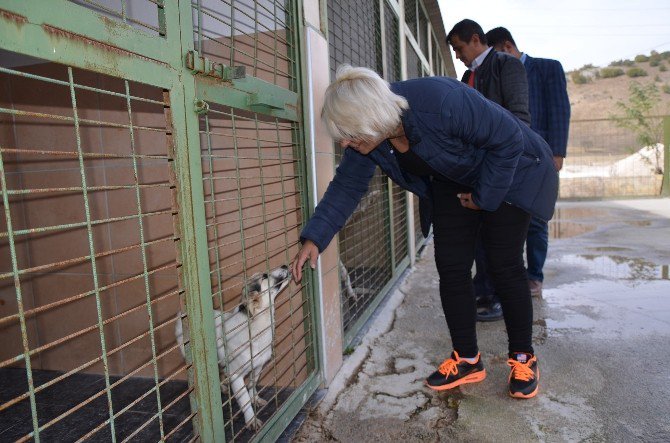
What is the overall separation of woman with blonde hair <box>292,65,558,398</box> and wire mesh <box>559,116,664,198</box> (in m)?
10.0

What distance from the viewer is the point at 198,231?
1.38m

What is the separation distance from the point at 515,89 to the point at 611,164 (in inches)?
502

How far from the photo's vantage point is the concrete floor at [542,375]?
1954 mm

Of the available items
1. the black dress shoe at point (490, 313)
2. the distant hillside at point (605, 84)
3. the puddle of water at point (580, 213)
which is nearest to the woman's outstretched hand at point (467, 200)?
the black dress shoe at point (490, 313)

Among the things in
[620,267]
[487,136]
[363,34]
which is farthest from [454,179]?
[620,267]

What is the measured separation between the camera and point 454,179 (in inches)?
80.2

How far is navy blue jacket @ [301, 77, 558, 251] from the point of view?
1.80m

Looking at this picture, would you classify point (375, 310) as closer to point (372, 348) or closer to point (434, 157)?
point (372, 348)

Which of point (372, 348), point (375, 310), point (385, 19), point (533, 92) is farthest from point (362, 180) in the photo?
point (385, 19)

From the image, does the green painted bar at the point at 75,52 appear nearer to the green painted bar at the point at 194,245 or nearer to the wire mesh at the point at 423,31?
the green painted bar at the point at 194,245

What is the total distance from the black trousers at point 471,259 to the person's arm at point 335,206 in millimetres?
403

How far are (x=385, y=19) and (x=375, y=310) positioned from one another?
242 centimetres

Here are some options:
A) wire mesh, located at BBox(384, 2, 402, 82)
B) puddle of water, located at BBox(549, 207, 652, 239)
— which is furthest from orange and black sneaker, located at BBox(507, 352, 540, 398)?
puddle of water, located at BBox(549, 207, 652, 239)

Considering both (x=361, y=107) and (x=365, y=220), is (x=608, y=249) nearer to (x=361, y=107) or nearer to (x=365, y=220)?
(x=365, y=220)
